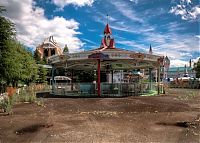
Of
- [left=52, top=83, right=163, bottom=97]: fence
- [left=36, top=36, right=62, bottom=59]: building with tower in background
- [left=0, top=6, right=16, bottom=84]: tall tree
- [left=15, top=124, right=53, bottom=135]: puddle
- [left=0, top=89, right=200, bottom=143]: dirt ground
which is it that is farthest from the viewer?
[left=36, top=36, right=62, bottom=59]: building with tower in background

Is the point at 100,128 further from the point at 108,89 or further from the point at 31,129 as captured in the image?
the point at 108,89

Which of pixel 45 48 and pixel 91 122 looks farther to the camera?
pixel 45 48

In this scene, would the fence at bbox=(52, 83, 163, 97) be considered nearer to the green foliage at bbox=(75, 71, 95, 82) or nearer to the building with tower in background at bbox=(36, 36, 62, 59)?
the green foliage at bbox=(75, 71, 95, 82)

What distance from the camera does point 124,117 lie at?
13.0 metres

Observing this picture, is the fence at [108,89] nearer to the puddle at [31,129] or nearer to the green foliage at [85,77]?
the puddle at [31,129]

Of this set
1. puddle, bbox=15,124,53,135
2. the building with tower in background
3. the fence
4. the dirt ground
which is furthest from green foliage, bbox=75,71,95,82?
puddle, bbox=15,124,53,135

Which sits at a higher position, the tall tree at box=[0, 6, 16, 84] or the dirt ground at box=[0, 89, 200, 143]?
the tall tree at box=[0, 6, 16, 84]

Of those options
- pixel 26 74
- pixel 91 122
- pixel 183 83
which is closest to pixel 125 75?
pixel 183 83

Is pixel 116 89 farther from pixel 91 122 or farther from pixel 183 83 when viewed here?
pixel 183 83

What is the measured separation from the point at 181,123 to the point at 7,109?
338 inches

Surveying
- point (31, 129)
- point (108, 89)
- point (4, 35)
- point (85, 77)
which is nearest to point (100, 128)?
point (31, 129)

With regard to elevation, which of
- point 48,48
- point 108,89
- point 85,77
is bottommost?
point 108,89

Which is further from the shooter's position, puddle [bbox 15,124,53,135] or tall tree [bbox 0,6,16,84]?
tall tree [bbox 0,6,16,84]

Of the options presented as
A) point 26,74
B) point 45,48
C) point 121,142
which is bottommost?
point 121,142
